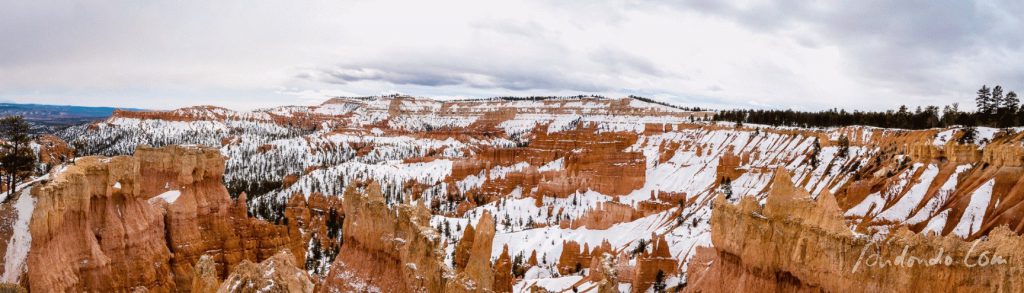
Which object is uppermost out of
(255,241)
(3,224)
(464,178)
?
(3,224)

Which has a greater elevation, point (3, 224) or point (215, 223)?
point (3, 224)

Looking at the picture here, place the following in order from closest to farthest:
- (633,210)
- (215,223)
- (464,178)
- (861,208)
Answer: (215,223), (861,208), (633,210), (464,178)

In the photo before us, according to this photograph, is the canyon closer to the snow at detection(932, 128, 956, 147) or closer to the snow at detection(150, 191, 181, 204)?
the snow at detection(150, 191, 181, 204)

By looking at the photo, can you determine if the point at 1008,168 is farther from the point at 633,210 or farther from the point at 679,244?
the point at 633,210

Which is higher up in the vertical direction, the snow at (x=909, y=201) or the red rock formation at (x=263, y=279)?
the red rock formation at (x=263, y=279)

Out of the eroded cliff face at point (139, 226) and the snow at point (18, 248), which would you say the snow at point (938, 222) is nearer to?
the eroded cliff face at point (139, 226)

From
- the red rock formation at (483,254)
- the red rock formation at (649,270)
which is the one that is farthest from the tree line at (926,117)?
the red rock formation at (483,254)

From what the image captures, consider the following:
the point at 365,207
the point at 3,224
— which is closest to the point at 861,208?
the point at 365,207
